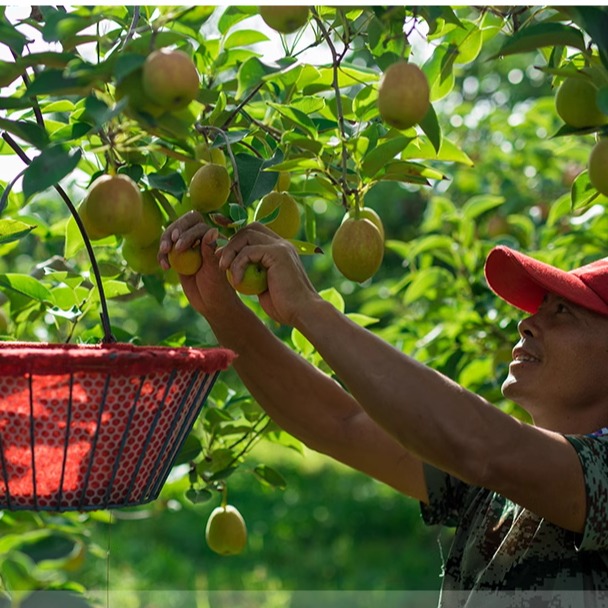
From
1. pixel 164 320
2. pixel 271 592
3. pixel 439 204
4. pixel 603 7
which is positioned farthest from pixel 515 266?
pixel 164 320

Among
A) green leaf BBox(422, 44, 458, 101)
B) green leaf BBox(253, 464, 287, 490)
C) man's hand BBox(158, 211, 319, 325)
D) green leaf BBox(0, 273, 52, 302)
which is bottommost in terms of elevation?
green leaf BBox(253, 464, 287, 490)

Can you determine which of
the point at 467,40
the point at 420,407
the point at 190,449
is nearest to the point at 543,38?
the point at 467,40

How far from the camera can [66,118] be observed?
1344 millimetres

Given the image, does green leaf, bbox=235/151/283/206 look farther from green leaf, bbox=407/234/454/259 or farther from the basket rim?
green leaf, bbox=407/234/454/259

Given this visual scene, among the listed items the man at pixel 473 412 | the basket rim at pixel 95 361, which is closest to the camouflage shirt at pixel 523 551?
the man at pixel 473 412

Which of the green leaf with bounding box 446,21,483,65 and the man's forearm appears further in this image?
the man's forearm

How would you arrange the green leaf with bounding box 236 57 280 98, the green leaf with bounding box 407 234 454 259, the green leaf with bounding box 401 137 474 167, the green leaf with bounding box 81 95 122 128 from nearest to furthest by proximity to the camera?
the green leaf with bounding box 81 95 122 128 → the green leaf with bounding box 236 57 280 98 → the green leaf with bounding box 401 137 474 167 → the green leaf with bounding box 407 234 454 259

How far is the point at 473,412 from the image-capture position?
3.89 ft

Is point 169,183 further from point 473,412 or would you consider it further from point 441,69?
point 473,412

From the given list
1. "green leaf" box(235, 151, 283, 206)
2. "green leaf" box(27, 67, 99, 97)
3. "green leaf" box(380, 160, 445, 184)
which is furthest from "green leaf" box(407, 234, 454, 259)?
"green leaf" box(27, 67, 99, 97)

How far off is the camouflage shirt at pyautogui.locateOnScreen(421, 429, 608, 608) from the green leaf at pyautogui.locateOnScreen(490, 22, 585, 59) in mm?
501

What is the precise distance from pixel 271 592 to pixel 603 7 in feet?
13.3

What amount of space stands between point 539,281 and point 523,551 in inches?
14.8

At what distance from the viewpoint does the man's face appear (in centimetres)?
147
